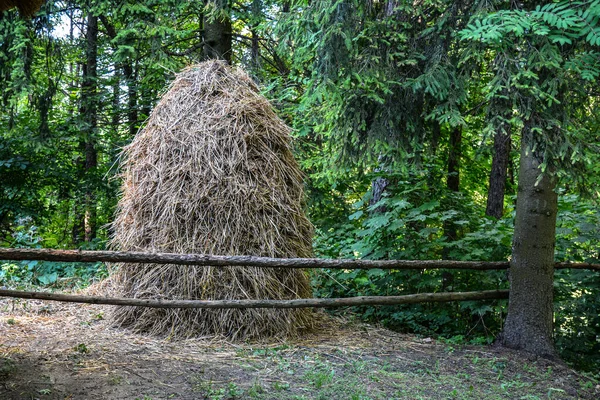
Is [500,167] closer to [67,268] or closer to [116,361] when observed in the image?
[116,361]

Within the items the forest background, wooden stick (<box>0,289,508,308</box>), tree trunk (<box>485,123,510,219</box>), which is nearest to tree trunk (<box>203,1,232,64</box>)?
the forest background

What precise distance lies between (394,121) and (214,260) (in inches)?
92.9

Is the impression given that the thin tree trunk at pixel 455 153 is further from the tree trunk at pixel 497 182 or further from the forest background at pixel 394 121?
the tree trunk at pixel 497 182

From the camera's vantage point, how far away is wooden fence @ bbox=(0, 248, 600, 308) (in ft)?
15.1

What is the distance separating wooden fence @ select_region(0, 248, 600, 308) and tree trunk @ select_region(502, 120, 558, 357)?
0.54 meters

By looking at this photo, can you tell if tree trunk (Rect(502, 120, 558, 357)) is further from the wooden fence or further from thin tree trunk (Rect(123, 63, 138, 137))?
thin tree trunk (Rect(123, 63, 138, 137))

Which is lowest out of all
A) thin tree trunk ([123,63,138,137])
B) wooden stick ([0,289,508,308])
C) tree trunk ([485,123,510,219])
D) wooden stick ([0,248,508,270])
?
wooden stick ([0,289,508,308])

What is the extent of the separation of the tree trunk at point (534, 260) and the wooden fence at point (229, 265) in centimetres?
54

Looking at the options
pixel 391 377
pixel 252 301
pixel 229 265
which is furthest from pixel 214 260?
pixel 391 377

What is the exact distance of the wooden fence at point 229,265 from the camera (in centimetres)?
460

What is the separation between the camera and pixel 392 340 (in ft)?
18.9

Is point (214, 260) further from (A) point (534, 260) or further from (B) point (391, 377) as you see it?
(A) point (534, 260)

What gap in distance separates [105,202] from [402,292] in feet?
22.9

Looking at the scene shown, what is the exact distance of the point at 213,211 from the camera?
5465 millimetres
